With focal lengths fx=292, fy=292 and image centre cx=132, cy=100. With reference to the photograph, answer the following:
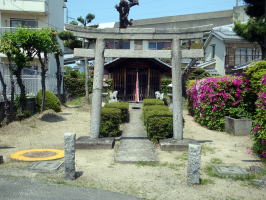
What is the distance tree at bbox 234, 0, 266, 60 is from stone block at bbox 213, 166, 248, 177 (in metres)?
9.06

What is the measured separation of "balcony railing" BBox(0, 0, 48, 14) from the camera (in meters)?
21.2

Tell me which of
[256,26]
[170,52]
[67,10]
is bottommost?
[170,52]

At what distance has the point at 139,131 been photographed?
11.8 m

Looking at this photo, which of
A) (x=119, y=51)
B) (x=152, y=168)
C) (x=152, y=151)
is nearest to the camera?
(x=152, y=168)

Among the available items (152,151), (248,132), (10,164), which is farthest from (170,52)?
(10,164)

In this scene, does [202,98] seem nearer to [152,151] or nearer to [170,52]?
[170,52]

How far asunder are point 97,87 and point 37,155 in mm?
2711

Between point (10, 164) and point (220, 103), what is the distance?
330 inches

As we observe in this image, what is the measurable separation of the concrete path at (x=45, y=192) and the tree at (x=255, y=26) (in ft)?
38.1

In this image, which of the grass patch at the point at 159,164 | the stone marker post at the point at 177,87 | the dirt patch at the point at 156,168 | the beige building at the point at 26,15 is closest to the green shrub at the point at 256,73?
the dirt patch at the point at 156,168

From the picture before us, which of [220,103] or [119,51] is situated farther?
[220,103]

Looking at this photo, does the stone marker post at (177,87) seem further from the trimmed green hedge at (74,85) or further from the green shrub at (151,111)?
the trimmed green hedge at (74,85)

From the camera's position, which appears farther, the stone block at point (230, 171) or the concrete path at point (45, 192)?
the stone block at point (230, 171)

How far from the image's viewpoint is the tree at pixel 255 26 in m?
13.8
